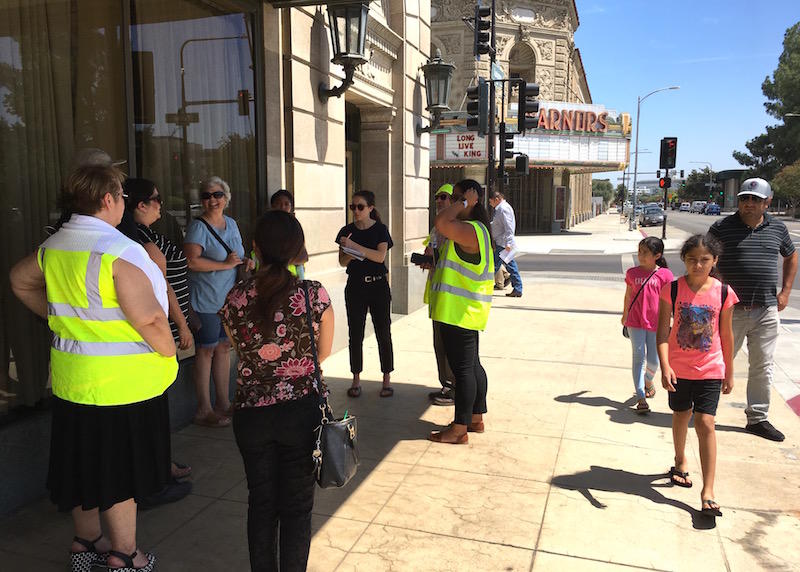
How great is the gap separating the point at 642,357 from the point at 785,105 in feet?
247

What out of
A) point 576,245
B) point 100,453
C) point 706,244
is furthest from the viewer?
point 576,245

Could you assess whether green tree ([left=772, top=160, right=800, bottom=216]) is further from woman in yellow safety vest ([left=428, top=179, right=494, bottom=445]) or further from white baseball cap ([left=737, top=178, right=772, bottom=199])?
woman in yellow safety vest ([left=428, top=179, right=494, bottom=445])

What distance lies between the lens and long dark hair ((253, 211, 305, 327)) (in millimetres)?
2391

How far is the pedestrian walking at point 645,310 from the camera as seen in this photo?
521 cm

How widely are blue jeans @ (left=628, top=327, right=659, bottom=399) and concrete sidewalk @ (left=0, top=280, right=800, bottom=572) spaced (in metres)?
0.30

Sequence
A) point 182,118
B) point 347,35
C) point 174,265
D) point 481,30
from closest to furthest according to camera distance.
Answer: point 174,265
point 182,118
point 347,35
point 481,30

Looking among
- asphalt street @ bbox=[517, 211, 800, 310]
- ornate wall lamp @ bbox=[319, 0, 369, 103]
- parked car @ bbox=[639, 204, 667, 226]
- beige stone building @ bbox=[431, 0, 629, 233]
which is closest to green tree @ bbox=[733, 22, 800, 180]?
parked car @ bbox=[639, 204, 667, 226]

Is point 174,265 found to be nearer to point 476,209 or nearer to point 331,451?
point 476,209

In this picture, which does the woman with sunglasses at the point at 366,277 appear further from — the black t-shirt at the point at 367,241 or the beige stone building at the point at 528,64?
the beige stone building at the point at 528,64

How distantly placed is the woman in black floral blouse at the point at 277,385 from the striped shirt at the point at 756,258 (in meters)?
3.72

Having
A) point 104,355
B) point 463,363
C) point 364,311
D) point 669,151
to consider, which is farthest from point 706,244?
point 669,151

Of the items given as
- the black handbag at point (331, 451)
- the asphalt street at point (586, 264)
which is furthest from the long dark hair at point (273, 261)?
the asphalt street at point (586, 264)

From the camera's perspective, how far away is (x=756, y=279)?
15.7 feet

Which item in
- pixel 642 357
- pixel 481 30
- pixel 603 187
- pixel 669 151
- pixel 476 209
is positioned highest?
pixel 603 187
